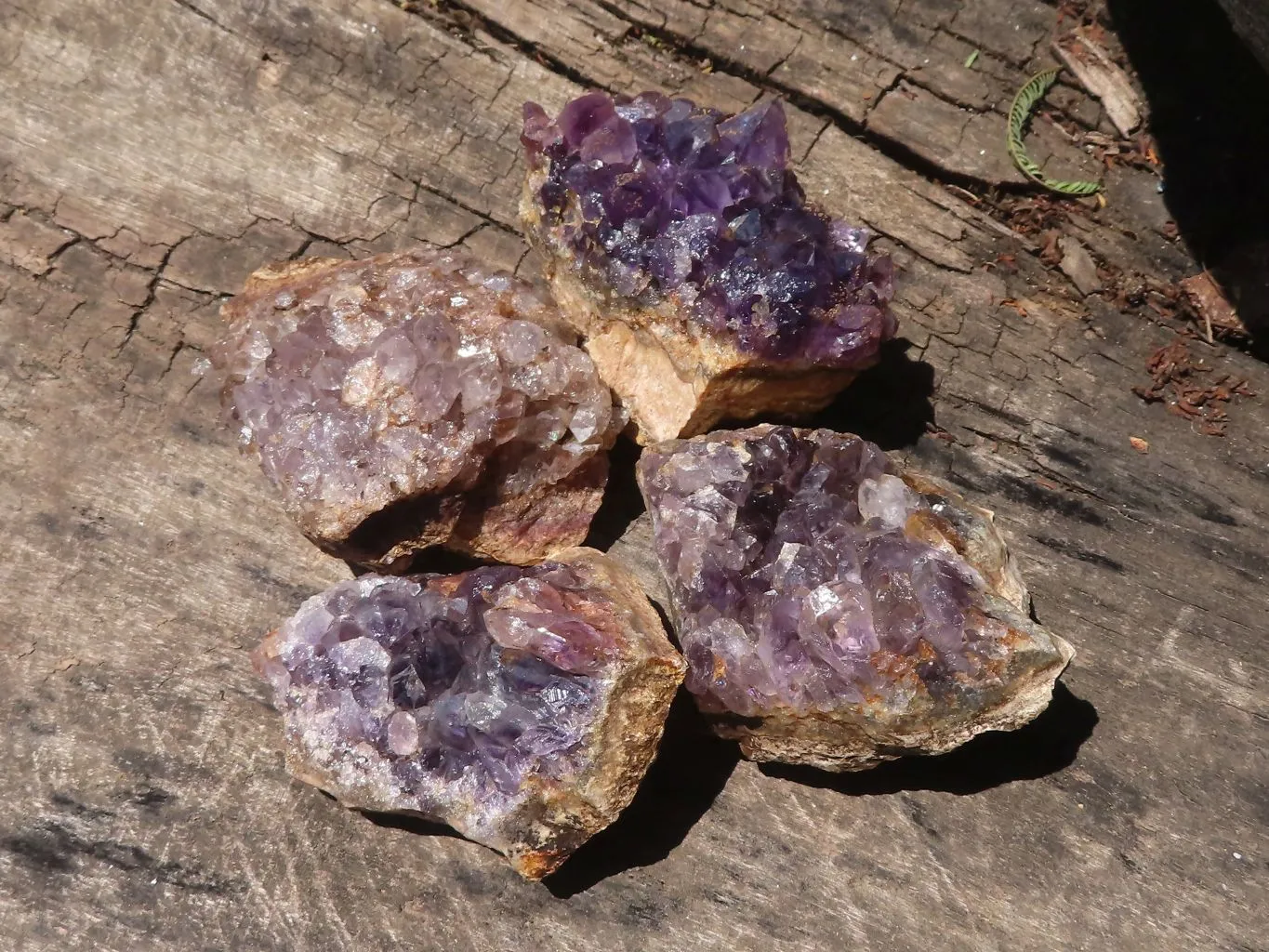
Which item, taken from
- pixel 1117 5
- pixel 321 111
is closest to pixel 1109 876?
pixel 1117 5

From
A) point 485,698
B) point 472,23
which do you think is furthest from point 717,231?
point 485,698

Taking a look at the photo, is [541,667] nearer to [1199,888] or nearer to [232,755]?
[232,755]

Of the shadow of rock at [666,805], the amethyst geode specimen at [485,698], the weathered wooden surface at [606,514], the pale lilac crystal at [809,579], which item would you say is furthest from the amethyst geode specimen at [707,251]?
the shadow of rock at [666,805]

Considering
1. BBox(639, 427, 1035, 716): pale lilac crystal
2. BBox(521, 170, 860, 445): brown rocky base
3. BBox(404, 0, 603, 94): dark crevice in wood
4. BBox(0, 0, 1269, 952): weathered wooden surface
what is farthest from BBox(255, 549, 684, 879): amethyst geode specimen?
BBox(404, 0, 603, 94): dark crevice in wood

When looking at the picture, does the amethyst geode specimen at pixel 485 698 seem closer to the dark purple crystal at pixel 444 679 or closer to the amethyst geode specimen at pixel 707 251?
the dark purple crystal at pixel 444 679

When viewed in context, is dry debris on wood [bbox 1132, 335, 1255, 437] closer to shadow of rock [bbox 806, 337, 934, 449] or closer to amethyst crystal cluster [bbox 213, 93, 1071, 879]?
shadow of rock [bbox 806, 337, 934, 449]

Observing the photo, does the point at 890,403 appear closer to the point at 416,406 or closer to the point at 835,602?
the point at 835,602
